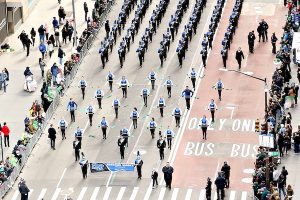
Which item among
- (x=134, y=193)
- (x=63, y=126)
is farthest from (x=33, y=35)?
(x=134, y=193)

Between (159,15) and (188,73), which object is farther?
(159,15)

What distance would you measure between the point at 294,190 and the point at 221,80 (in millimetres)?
20210

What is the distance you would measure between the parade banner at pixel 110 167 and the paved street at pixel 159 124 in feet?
1.16

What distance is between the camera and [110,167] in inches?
3410

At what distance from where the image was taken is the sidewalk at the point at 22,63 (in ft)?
318

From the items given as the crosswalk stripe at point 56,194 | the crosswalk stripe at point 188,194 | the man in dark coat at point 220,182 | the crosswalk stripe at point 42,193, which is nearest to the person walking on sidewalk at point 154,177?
the crosswalk stripe at point 188,194

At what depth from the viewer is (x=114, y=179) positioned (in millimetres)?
86312

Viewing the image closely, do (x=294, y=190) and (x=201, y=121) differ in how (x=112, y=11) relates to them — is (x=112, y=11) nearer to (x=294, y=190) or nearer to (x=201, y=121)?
(x=201, y=121)

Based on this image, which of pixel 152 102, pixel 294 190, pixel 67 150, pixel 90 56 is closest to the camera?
pixel 294 190

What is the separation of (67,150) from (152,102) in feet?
30.5

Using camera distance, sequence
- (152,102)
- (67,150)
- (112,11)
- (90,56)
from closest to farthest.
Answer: (67,150)
(152,102)
(90,56)
(112,11)

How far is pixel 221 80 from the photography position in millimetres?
101500

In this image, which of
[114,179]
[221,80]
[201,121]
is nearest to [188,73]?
[221,80]

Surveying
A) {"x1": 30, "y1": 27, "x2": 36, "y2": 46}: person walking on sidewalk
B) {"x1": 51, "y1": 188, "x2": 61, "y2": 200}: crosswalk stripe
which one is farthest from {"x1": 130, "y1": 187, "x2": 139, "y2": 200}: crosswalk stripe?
{"x1": 30, "y1": 27, "x2": 36, "y2": 46}: person walking on sidewalk
